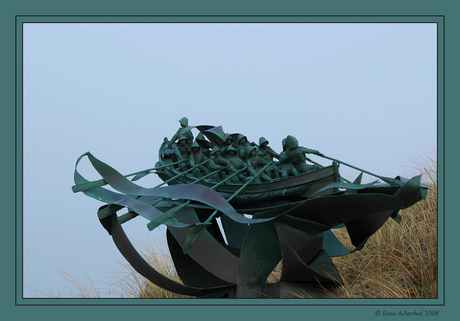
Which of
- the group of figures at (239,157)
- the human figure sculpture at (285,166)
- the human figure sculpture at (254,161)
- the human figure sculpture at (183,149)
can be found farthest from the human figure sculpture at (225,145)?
the human figure sculpture at (285,166)

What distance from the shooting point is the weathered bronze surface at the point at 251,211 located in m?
6.92

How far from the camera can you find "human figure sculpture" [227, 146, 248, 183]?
8.01m

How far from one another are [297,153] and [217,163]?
114cm

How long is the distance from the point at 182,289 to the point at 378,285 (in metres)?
2.43

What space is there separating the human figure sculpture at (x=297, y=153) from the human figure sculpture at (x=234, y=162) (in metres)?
0.63

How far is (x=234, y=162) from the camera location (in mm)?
8070

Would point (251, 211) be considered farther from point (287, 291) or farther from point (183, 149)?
point (183, 149)

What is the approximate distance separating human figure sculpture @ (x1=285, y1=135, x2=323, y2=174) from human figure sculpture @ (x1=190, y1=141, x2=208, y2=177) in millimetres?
1293

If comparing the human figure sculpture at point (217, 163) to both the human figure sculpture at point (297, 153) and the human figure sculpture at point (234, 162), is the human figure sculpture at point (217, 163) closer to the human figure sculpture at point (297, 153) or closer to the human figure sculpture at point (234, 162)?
the human figure sculpture at point (234, 162)

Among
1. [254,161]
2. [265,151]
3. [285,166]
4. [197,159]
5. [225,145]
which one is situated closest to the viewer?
[285,166]

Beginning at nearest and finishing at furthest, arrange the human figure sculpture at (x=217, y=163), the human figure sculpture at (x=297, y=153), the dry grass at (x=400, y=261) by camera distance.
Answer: the human figure sculpture at (x=297, y=153), the dry grass at (x=400, y=261), the human figure sculpture at (x=217, y=163)

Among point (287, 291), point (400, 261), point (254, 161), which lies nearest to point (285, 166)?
point (254, 161)

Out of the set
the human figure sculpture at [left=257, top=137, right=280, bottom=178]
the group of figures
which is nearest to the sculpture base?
the group of figures

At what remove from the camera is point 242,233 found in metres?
8.70
